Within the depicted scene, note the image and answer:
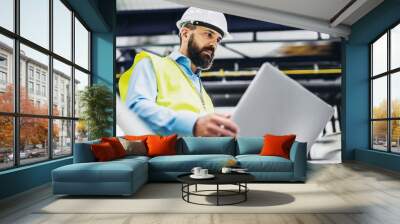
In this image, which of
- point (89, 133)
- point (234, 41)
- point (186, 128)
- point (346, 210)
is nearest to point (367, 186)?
point (346, 210)

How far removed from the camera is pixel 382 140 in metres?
8.12

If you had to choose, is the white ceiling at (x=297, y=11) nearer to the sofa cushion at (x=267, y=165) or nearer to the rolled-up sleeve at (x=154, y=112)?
the rolled-up sleeve at (x=154, y=112)

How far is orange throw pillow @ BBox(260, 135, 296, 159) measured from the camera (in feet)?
19.9

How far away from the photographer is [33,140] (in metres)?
5.54

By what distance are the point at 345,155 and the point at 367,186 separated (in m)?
3.46

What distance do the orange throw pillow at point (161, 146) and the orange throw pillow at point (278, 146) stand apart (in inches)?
58.2

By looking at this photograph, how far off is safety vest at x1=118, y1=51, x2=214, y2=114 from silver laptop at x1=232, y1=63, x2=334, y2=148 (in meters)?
0.78

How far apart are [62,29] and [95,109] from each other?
5.31ft

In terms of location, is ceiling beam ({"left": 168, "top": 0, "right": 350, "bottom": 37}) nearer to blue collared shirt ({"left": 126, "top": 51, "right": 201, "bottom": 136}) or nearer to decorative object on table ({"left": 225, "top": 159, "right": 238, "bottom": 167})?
blue collared shirt ({"left": 126, "top": 51, "right": 201, "bottom": 136})

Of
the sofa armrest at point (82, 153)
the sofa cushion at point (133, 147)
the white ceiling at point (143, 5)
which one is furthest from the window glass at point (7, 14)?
the white ceiling at point (143, 5)

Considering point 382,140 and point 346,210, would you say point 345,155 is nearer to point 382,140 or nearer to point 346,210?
point 382,140

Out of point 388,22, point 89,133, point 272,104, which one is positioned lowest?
point 89,133

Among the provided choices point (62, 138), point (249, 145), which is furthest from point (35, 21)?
point (249, 145)

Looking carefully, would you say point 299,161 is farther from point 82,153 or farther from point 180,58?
point 180,58
